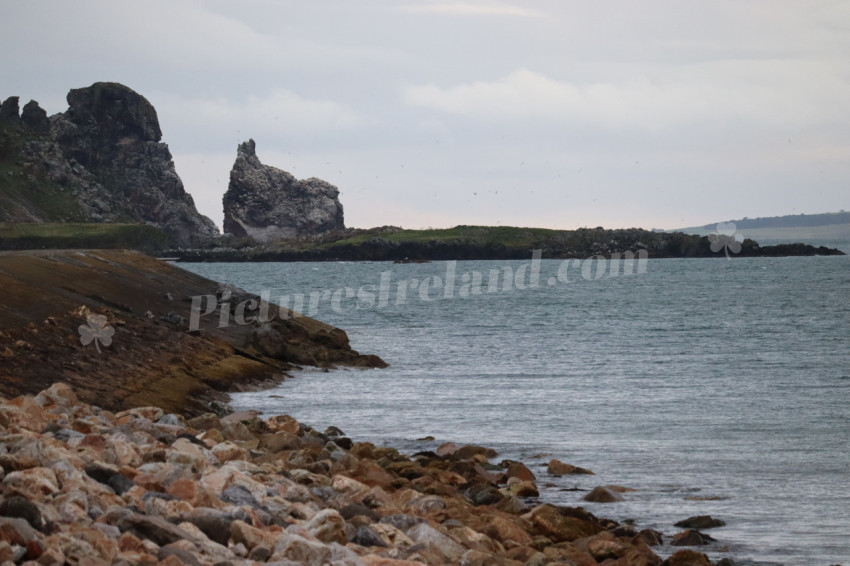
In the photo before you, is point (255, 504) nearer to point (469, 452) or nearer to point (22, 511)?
point (22, 511)

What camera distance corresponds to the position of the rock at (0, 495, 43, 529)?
8.49m

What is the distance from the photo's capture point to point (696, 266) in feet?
486

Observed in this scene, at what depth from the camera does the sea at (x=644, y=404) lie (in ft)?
49.9

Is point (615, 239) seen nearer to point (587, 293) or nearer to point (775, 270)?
point (775, 270)

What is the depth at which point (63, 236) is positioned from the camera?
520 feet

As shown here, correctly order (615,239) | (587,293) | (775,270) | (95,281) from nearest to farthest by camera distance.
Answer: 1. (95,281)
2. (587,293)
3. (775,270)
4. (615,239)

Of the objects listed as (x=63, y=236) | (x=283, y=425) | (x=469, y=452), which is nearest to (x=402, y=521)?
(x=469, y=452)

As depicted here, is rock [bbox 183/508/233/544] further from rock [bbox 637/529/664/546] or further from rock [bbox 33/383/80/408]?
rock [bbox 33/383/80/408]

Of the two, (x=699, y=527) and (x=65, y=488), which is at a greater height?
(x=65, y=488)

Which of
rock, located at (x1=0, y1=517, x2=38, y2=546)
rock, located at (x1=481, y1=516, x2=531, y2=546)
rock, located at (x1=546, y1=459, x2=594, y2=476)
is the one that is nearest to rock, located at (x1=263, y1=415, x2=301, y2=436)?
rock, located at (x1=546, y1=459, x2=594, y2=476)

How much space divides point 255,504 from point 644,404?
54.2 feet

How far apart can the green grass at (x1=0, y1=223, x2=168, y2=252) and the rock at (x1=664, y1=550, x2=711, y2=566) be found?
14294 centimetres

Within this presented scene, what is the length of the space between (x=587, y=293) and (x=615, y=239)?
90.5m

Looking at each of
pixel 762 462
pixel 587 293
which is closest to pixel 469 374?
pixel 762 462
